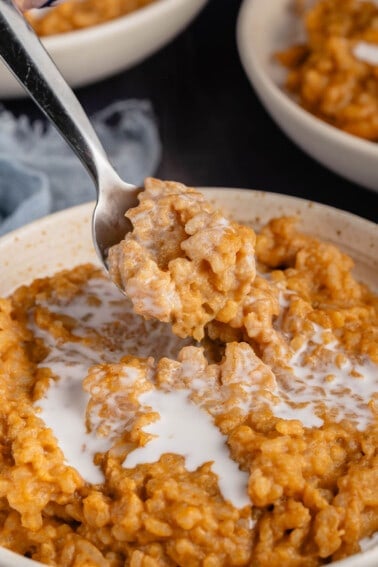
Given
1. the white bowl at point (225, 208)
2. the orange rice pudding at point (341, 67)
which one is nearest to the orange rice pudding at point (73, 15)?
the orange rice pudding at point (341, 67)

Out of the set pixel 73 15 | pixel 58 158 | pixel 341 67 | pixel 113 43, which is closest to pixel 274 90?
pixel 341 67

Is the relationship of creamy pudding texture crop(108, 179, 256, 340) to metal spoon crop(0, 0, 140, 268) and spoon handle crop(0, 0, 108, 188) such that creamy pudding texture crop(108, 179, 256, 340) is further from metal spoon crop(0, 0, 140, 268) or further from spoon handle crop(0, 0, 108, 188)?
spoon handle crop(0, 0, 108, 188)

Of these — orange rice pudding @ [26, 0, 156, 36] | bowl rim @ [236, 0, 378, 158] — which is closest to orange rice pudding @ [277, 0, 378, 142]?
bowl rim @ [236, 0, 378, 158]

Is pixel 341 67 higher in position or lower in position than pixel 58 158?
lower

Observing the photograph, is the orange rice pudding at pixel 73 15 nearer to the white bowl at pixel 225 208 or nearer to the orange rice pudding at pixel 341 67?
the orange rice pudding at pixel 341 67

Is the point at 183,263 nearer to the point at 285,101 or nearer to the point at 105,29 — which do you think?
the point at 285,101

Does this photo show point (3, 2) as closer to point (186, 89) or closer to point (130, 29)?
point (130, 29)

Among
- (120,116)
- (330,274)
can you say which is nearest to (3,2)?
(330,274)
